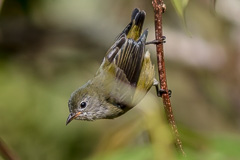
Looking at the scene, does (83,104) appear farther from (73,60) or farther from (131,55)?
(73,60)

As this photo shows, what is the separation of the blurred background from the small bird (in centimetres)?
80

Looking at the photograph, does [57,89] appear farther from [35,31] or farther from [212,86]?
[212,86]

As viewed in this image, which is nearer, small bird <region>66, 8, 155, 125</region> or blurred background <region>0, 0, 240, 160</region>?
small bird <region>66, 8, 155, 125</region>

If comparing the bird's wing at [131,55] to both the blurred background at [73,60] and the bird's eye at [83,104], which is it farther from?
the blurred background at [73,60]

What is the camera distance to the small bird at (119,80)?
4.95 meters

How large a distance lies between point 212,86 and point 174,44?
2.28ft

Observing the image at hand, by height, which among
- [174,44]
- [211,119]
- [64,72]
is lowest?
[211,119]

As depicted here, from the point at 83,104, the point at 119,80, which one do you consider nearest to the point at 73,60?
the point at 119,80

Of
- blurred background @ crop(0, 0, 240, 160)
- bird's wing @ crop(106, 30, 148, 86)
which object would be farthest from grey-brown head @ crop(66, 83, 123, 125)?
blurred background @ crop(0, 0, 240, 160)

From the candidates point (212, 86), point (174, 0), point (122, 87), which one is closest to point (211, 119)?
point (212, 86)

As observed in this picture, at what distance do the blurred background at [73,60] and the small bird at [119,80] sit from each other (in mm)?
802

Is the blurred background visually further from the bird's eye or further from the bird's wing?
the bird's wing

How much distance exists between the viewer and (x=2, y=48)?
649 centimetres

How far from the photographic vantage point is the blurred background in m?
6.07
